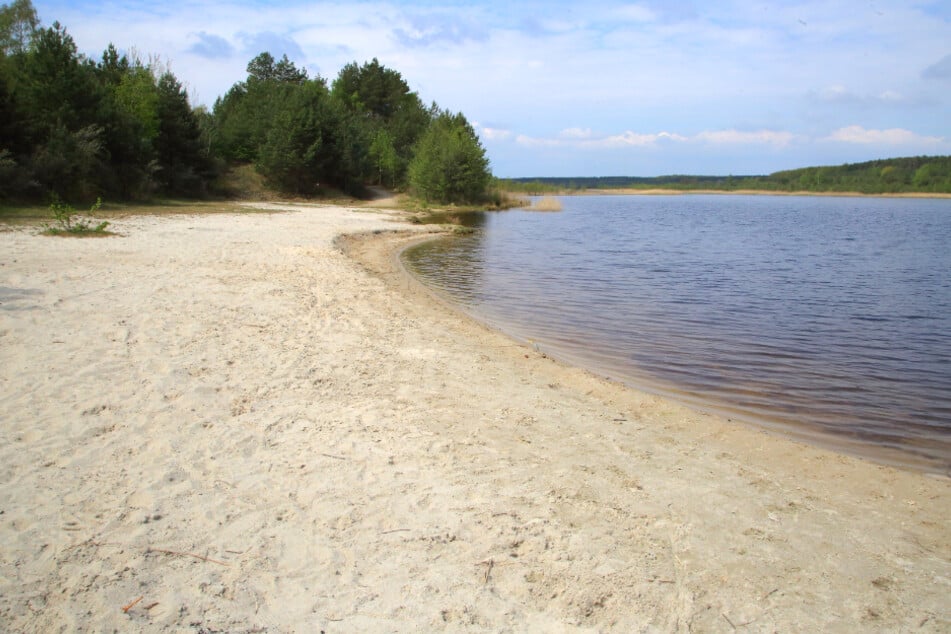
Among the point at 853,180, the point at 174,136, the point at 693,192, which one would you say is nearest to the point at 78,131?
→ the point at 174,136

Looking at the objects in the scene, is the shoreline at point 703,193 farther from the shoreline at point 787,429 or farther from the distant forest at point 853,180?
the shoreline at point 787,429

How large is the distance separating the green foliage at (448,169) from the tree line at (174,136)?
9 centimetres

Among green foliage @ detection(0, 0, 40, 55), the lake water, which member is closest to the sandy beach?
the lake water

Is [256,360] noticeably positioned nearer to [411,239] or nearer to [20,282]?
[20,282]

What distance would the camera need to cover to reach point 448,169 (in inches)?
1917

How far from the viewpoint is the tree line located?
23172 millimetres

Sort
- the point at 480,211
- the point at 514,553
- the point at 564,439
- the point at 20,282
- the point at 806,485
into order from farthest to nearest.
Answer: the point at 480,211 → the point at 20,282 → the point at 564,439 → the point at 806,485 → the point at 514,553

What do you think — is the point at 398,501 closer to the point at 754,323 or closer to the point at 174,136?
the point at 754,323

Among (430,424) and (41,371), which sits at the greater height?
(41,371)

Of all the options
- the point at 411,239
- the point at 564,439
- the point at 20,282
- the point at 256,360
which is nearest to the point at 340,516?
the point at 564,439

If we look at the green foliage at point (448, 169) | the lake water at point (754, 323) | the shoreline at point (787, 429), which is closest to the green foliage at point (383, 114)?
the green foliage at point (448, 169)

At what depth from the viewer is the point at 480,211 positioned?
50.8m

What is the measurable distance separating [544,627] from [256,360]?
15.6ft

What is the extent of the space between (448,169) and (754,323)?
39.2 metres
